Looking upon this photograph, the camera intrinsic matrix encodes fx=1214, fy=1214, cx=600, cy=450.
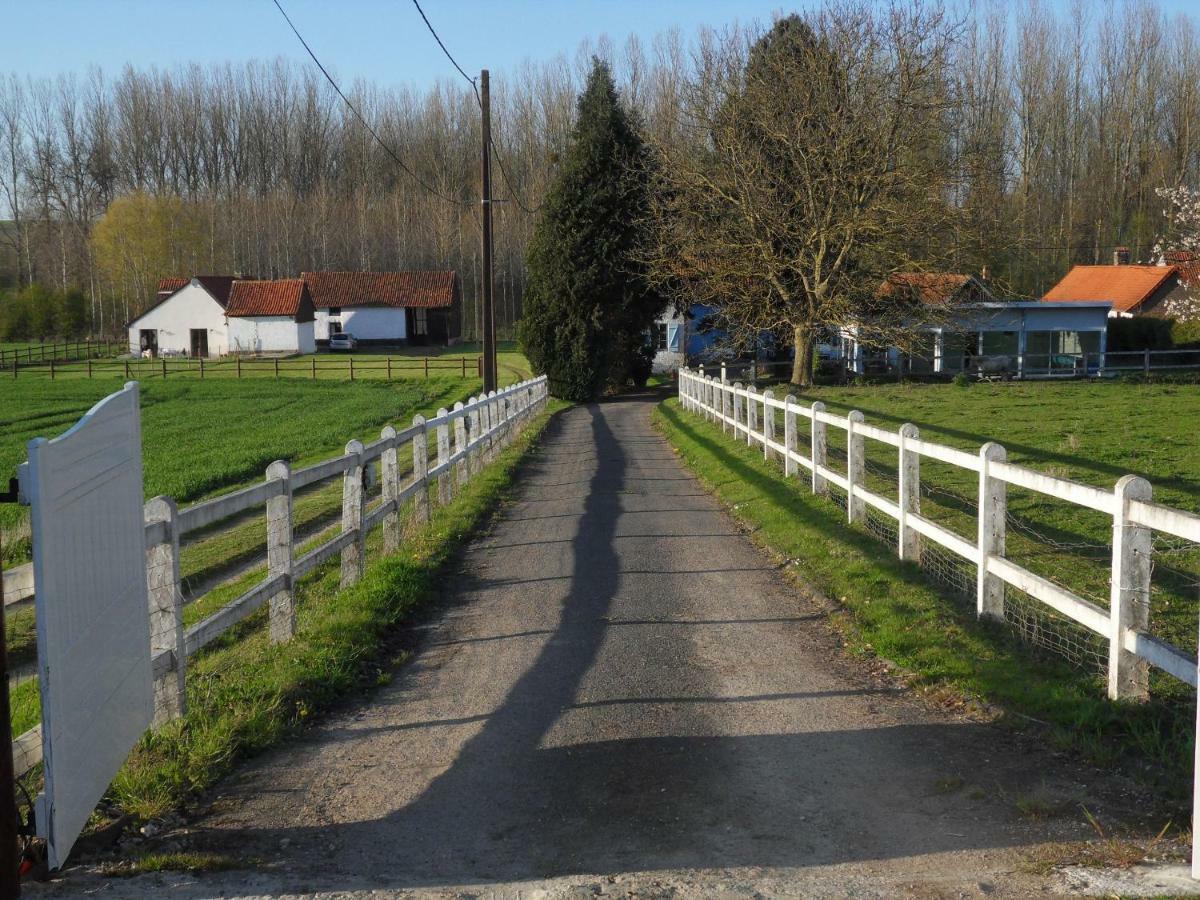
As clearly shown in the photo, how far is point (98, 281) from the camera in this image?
9300 cm

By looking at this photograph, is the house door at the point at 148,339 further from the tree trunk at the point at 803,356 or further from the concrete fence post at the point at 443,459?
the concrete fence post at the point at 443,459

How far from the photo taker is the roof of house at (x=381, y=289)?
78.6 metres

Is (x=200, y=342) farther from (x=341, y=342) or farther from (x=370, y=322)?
(x=370, y=322)

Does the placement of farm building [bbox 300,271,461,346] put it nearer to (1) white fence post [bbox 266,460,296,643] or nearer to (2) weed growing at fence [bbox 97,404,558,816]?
(2) weed growing at fence [bbox 97,404,558,816]

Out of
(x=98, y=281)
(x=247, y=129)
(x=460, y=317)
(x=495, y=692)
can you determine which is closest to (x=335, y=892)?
(x=495, y=692)

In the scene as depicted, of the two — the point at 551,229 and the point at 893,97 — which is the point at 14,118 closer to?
the point at 551,229

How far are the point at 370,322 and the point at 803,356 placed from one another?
153 ft

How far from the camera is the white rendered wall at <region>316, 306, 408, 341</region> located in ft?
258

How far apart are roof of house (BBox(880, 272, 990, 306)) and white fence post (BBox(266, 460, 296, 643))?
3008 cm

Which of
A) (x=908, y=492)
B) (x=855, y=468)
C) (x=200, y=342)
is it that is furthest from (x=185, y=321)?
(x=908, y=492)

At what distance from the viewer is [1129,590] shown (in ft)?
18.7

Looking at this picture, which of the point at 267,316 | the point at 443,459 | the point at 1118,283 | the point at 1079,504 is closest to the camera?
the point at 1079,504

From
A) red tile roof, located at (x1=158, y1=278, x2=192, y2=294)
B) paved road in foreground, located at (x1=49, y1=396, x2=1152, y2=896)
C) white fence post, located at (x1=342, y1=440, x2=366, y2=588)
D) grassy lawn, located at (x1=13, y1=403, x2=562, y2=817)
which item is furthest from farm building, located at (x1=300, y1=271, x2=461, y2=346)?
paved road in foreground, located at (x1=49, y1=396, x2=1152, y2=896)

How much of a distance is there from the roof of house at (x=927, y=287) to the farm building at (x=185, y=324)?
49.2 metres
